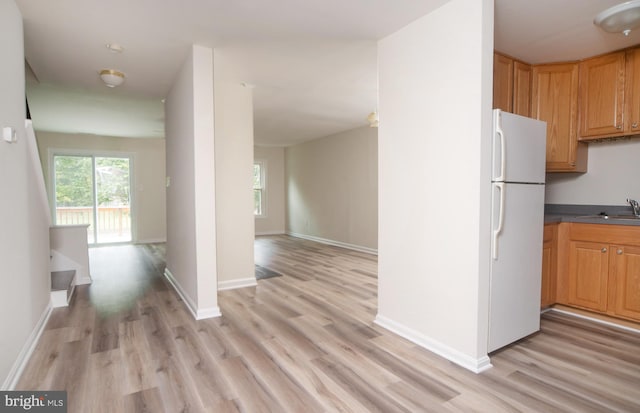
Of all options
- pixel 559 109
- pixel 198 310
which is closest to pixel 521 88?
pixel 559 109

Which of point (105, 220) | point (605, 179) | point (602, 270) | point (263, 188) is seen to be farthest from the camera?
point (263, 188)

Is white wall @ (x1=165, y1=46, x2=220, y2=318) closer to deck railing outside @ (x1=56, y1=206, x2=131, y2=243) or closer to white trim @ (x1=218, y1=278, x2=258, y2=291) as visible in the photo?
white trim @ (x1=218, y1=278, x2=258, y2=291)

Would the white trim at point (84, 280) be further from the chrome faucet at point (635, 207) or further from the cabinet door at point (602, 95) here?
the chrome faucet at point (635, 207)

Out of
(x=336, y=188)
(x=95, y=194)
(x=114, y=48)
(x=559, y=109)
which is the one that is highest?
(x=114, y=48)

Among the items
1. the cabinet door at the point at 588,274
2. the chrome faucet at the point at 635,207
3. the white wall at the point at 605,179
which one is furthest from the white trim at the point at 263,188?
the chrome faucet at the point at 635,207

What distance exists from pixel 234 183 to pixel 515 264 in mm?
3075

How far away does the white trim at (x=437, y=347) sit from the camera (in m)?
2.17

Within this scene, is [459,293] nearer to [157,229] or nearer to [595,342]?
[595,342]

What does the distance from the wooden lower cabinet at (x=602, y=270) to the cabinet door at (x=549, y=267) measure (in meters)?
0.07

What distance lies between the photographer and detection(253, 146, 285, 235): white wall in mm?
9484

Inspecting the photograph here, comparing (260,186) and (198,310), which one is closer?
(198,310)

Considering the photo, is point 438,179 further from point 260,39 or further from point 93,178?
point 93,178

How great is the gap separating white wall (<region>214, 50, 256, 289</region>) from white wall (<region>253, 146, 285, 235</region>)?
512 centimetres

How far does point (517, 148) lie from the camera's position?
2.38 metres
